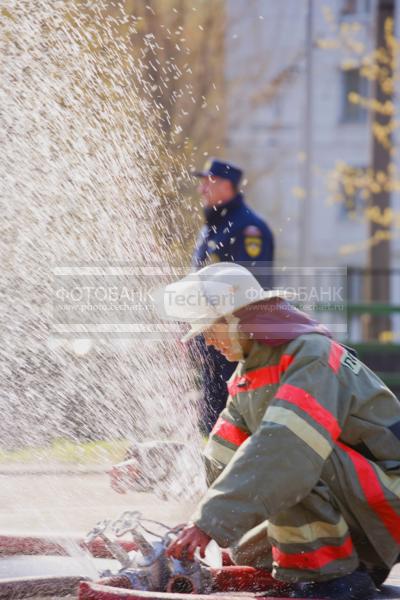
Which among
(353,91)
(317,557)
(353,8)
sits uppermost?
(353,8)

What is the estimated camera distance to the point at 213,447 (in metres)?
4.32

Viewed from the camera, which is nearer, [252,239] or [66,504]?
[66,504]

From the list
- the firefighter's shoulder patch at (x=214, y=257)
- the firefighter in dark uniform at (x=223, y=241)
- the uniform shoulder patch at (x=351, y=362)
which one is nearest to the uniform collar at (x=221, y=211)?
the firefighter in dark uniform at (x=223, y=241)

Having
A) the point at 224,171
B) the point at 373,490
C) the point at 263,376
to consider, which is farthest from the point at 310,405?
the point at 224,171

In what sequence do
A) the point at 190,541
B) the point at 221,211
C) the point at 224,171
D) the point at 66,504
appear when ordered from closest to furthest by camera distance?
1. the point at 190,541
2. the point at 66,504
3. the point at 221,211
4. the point at 224,171

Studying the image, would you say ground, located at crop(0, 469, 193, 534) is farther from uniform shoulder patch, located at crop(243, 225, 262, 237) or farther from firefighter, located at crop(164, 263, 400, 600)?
uniform shoulder patch, located at crop(243, 225, 262, 237)

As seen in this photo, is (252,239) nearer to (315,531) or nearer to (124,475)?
(124,475)

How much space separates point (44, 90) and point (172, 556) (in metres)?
3.74

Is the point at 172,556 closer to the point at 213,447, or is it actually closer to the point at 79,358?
the point at 213,447

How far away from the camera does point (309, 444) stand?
12.1 feet

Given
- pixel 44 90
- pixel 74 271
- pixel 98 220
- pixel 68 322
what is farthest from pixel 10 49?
pixel 68 322

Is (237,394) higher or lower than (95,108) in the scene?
lower

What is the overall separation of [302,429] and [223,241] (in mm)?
3687

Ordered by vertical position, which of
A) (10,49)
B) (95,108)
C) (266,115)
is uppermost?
(10,49)
